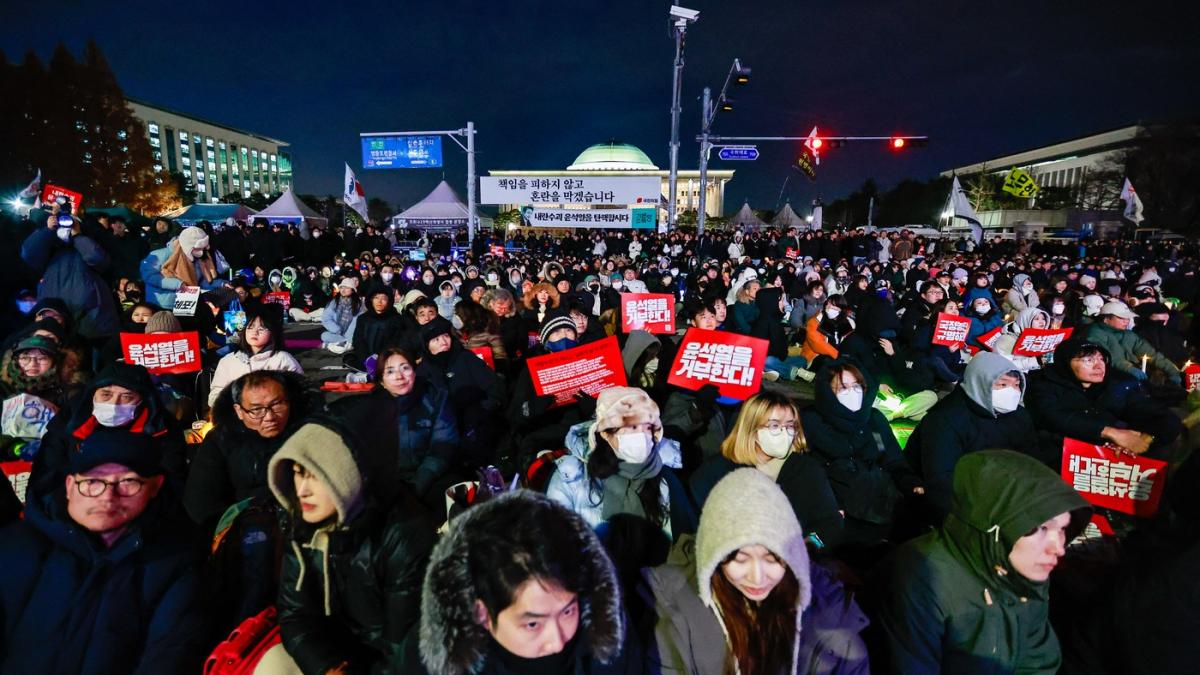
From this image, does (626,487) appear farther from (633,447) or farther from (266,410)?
(266,410)

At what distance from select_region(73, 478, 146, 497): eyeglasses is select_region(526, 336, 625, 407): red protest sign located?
2936 millimetres

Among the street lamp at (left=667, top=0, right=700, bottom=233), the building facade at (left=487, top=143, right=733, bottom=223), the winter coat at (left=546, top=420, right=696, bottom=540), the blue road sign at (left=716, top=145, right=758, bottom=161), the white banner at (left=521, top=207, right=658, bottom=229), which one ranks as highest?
the building facade at (left=487, top=143, right=733, bottom=223)

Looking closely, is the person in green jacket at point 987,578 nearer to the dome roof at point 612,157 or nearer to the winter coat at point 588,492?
the winter coat at point 588,492

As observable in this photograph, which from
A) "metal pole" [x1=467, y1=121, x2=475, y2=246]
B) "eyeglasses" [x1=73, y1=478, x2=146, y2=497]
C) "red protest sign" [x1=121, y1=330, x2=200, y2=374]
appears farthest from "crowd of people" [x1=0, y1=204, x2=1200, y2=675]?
"metal pole" [x1=467, y1=121, x2=475, y2=246]

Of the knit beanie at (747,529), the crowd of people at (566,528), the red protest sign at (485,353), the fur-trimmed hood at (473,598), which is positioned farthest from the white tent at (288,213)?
the knit beanie at (747,529)

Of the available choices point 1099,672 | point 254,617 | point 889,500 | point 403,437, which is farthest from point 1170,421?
point 254,617

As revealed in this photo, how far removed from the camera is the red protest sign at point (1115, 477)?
347 cm

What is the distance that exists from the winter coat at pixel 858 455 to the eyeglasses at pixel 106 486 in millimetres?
3236

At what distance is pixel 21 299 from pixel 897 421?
9.43 m

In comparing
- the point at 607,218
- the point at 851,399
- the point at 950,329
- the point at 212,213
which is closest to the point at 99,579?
the point at 851,399

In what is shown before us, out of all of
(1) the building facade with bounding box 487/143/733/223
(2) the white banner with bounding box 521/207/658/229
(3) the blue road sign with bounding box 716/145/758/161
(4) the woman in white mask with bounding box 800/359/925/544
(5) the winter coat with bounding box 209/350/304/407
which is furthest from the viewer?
(1) the building facade with bounding box 487/143/733/223

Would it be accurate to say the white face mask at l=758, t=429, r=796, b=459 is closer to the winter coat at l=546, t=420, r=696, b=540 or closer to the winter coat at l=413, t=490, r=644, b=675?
the winter coat at l=546, t=420, r=696, b=540

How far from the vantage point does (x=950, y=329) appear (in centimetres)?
776

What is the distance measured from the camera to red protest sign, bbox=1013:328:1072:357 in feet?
23.3
